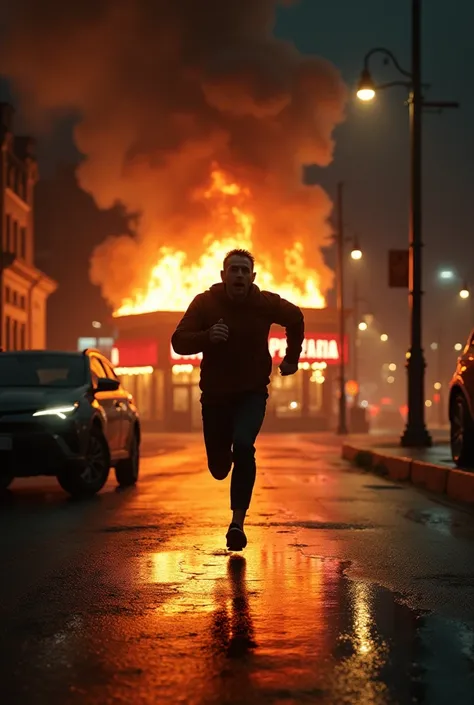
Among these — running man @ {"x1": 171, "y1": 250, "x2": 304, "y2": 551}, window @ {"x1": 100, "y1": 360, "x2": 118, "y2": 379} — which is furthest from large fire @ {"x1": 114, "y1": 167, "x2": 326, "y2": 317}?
running man @ {"x1": 171, "y1": 250, "x2": 304, "y2": 551}

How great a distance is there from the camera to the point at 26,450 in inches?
484

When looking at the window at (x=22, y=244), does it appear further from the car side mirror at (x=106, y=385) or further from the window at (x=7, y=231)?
the car side mirror at (x=106, y=385)

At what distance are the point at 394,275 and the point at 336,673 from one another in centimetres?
1924

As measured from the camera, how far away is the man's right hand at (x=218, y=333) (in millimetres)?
7910

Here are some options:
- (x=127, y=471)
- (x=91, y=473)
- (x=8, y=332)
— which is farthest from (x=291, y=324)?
(x=8, y=332)

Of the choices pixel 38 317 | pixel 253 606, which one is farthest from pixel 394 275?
pixel 38 317

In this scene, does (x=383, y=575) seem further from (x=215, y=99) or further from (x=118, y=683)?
(x=215, y=99)

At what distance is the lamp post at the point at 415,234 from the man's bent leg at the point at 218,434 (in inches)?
542

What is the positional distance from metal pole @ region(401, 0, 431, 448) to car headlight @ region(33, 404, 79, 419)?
10.3m

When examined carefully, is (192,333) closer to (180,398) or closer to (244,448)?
(244,448)

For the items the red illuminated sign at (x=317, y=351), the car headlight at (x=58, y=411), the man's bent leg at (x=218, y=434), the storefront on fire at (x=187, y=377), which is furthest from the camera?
Answer: the storefront on fire at (x=187, y=377)

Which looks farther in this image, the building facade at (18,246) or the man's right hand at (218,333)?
the building facade at (18,246)

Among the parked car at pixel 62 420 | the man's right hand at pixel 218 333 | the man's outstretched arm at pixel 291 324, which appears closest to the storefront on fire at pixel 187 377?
the parked car at pixel 62 420

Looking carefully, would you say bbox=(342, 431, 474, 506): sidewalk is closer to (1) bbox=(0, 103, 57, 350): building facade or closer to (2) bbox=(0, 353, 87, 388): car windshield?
(2) bbox=(0, 353, 87, 388): car windshield
